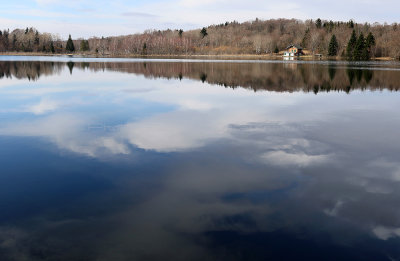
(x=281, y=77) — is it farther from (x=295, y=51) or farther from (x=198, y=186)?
(x=295, y=51)

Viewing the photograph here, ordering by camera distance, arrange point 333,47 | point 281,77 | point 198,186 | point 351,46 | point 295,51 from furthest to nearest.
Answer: point 295,51, point 333,47, point 351,46, point 281,77, point 198,186

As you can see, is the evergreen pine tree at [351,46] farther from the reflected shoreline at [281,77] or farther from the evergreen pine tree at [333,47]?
the reflected shoreline at [281,77]

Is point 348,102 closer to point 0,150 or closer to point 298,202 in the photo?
point 298,202

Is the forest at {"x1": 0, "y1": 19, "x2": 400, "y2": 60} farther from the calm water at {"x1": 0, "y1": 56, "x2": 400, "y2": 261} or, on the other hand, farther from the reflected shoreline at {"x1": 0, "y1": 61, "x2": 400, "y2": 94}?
the calm water at {"x1": 0, "y1": 56, "x2": 400, "y2": 261}

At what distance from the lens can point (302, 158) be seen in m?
8.73

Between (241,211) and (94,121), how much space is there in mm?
8623

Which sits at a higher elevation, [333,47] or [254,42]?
[254,42]

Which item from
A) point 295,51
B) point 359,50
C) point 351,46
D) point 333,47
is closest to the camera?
point 359,50

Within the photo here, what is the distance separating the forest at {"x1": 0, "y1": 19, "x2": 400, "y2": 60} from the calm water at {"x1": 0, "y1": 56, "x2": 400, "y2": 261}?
75475 mm

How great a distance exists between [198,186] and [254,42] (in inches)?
5213

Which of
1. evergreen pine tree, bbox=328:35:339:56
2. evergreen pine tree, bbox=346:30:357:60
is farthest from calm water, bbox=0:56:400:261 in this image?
evergreen pine tree, bbox=328:35:339:56

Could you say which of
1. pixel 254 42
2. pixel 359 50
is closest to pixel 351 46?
pixel 359 50

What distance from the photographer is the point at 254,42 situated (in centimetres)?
13275

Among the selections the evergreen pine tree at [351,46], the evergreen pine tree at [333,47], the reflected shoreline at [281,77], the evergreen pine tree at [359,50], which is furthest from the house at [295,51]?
the reflected shoreline at [281,77]
